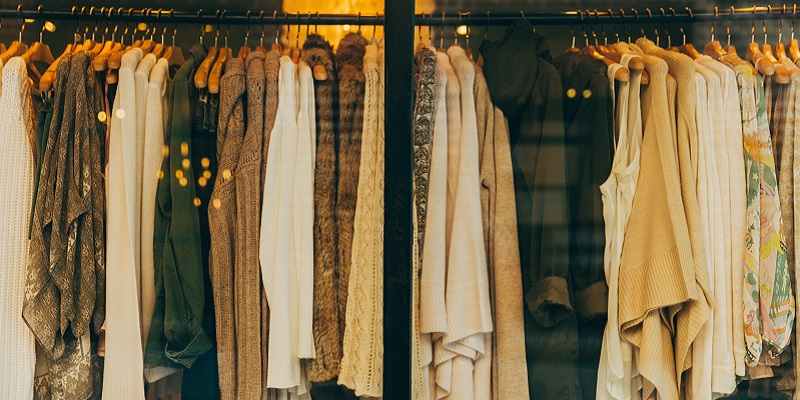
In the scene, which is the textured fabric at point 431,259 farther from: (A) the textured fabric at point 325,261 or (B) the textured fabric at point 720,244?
(B) the textured fabric at point 720,244

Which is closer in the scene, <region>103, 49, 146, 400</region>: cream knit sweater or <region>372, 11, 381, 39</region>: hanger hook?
→ <region>103, 49, 146, 400</region>: cream knit sweater

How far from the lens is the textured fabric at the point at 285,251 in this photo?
4.55 feet

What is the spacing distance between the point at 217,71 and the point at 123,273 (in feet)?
1.47

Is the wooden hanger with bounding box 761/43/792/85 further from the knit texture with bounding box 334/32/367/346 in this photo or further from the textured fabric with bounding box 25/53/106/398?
the textured fabric with bounding box 25/53/106/398

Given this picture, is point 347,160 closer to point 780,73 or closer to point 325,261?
point 325,261

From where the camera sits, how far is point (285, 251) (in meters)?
1.41

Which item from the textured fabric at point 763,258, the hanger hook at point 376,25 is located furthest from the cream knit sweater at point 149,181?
the textured fabric at point 763,258

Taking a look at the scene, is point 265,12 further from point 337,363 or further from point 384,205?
point 337,363

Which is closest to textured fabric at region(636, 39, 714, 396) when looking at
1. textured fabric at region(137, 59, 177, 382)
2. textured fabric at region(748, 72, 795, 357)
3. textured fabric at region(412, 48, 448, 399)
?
textured fabric at region(748, 72, 795, 357)

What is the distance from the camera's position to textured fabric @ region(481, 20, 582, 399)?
1420 mm

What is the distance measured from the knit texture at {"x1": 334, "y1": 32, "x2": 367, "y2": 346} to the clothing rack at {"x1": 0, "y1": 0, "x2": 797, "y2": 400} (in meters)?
0.06

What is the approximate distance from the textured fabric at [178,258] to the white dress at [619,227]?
0.81 meters

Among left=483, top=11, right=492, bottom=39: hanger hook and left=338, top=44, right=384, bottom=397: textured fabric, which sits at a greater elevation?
left=483, top=11, right=492, bottom=39: hanger hook

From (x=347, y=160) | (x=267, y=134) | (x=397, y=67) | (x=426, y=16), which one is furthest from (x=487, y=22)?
(x=267, y=134)
